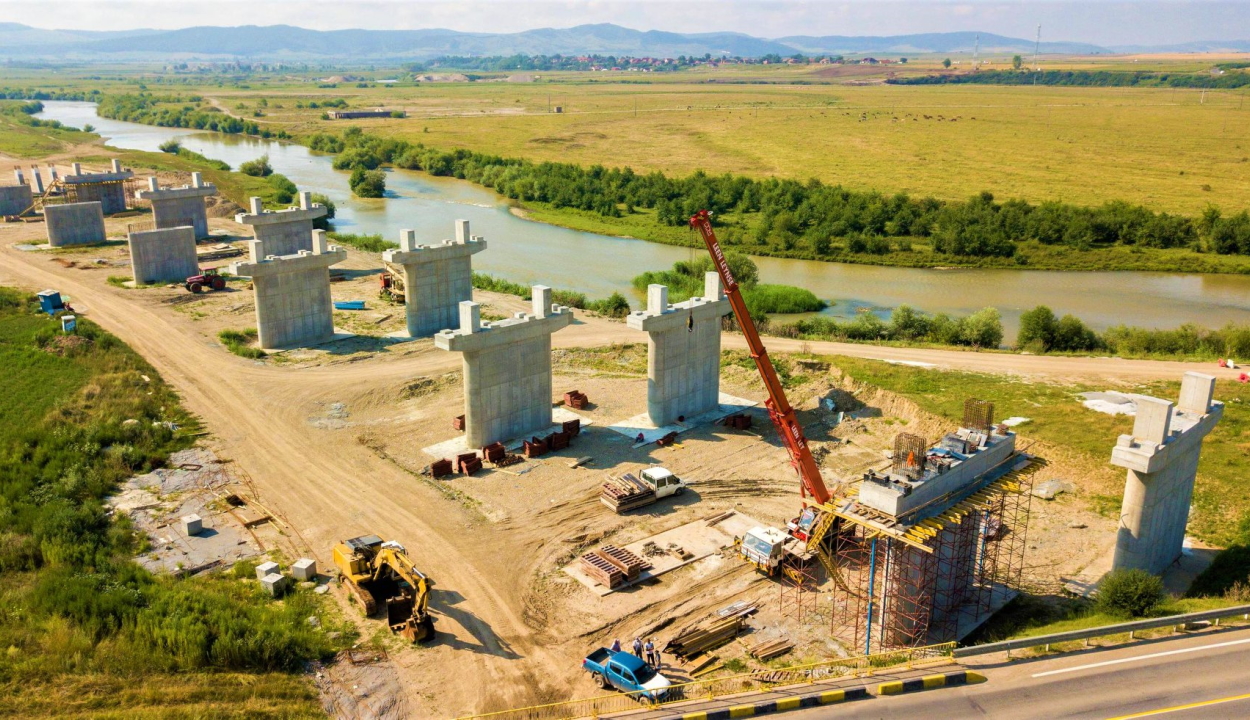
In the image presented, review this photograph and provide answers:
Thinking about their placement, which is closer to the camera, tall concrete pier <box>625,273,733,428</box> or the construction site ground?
the construction site ground

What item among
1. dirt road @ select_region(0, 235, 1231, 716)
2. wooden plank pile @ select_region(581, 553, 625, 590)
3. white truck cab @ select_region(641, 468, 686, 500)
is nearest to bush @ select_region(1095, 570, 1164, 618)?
wooden plank pile @ select_region(581, 553, 625, 590)

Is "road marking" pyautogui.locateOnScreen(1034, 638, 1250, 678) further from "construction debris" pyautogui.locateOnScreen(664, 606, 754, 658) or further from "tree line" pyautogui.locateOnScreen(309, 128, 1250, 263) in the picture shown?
"tree line" pyautogui.locateOnScreen(309, 128, 1250, 263)

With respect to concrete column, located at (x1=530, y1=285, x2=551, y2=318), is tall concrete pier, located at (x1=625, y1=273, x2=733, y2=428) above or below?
below

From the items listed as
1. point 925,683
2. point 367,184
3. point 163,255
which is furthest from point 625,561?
point 367,184

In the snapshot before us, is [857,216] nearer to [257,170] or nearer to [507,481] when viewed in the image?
[507,481]

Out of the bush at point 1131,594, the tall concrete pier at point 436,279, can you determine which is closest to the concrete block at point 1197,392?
the bush at point 1131,594
